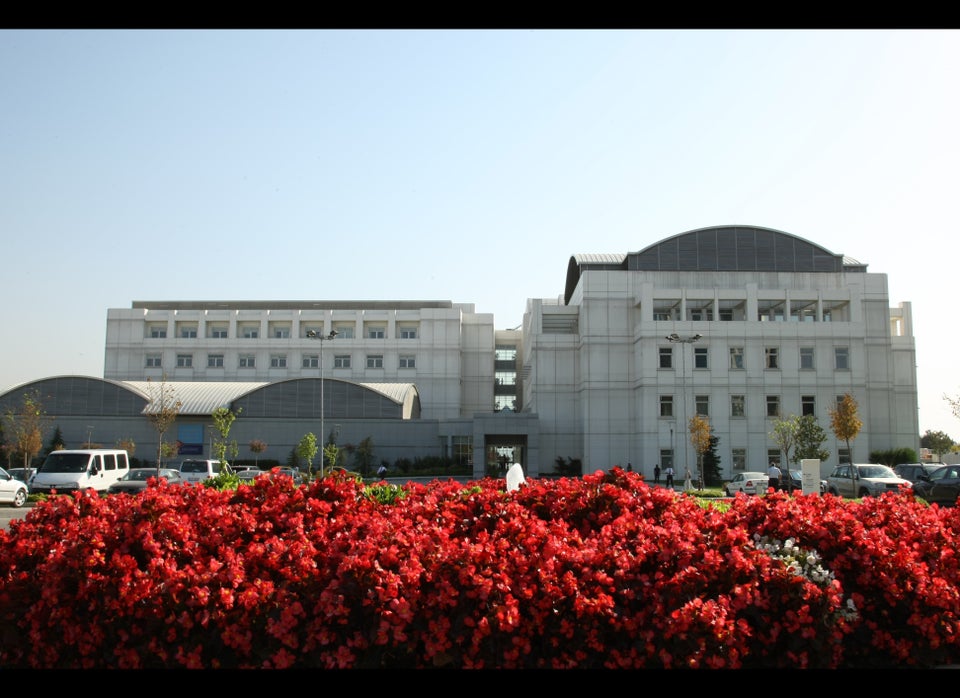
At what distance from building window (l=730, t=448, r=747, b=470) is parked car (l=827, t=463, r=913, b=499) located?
2034 centimetres

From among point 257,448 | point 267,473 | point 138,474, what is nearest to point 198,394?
point 257,448

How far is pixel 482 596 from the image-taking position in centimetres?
515

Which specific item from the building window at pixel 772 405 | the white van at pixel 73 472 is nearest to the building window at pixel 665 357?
the building window at pixel 772 405

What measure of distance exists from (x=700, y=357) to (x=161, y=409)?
35.4 meters

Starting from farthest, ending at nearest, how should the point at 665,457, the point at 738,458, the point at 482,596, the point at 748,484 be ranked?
the point at 665,457
the point at 738,458
the point at 748,484
the point at 482,596

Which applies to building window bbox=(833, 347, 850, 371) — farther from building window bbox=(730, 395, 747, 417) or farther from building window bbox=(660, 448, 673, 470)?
building window bbox=(660, 448, 673, 470)

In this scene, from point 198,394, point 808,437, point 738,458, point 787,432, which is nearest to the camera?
point 808,437

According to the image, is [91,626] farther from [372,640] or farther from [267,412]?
[267,412]

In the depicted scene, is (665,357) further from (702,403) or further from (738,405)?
(738,405)

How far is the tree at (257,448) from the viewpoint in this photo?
54.8 meters

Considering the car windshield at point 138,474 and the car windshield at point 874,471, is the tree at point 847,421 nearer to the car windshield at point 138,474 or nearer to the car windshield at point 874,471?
the car windshield at point 874,471

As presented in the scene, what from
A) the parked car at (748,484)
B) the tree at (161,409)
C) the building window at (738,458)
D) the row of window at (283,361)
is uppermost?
the row of window at (283,361)

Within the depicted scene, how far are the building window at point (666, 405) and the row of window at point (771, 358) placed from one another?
2.15 meters

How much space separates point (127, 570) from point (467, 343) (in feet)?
238
